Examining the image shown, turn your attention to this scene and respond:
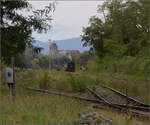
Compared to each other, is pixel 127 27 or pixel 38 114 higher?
pixel 127 27

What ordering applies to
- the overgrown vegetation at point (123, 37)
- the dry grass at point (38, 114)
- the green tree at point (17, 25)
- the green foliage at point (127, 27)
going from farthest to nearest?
the green foliage at point (127, 27)
the overgrown vegetation at point (123, 37)
the green tree at point (17, 25)
the dry grass at point (38, 114)

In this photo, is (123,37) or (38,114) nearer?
(38,114)

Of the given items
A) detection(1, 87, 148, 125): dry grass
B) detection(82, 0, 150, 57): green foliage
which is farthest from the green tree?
detection(82, 0, 150, 57): green foliage

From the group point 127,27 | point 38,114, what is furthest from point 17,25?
point 127,27

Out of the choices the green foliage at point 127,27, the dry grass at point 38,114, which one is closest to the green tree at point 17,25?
the dry grass at point 38,114

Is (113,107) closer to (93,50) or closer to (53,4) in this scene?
(53,4)

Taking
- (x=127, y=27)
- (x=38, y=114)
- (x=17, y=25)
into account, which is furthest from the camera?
(x=127, y=27)

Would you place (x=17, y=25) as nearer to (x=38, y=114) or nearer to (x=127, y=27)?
(x=38, y=114)

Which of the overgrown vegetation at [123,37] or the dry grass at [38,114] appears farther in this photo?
the overgrown vegetation at [123,37]

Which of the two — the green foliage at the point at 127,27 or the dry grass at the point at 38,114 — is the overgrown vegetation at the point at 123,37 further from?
the dry grass at the point at 38,114

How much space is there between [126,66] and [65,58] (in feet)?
258

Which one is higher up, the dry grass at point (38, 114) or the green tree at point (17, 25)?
the green tree at point (17, 25)

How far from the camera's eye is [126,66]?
26156 mm

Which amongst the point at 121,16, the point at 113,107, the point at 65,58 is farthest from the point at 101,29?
the point at 65,58
